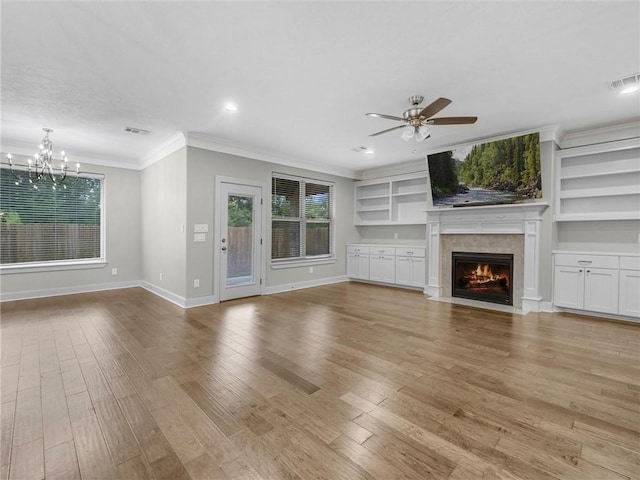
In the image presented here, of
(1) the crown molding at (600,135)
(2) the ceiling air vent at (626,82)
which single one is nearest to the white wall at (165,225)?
(2) the ceiling air vent at (626,82)

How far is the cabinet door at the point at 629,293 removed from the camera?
401 cm

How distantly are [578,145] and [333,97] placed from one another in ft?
13.1

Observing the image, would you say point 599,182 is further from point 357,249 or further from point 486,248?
point 357,249

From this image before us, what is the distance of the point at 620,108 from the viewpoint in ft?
12.3

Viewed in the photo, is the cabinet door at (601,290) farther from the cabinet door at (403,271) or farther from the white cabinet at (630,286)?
the cabinet door at (403,271)

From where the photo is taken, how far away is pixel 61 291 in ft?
18.7

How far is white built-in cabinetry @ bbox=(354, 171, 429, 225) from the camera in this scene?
677 centimetres

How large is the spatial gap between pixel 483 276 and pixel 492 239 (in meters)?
0.67

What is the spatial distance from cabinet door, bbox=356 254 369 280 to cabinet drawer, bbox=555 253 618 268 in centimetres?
364

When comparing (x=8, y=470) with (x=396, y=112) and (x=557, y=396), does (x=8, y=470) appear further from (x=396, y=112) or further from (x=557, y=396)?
(x=396, y=112)

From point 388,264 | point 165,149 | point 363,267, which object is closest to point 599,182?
point 388,264

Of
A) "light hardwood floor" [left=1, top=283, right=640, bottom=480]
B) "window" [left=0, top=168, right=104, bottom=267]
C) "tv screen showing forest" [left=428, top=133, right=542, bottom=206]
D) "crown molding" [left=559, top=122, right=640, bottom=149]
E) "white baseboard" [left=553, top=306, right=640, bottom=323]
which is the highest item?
"crown molding" [left=559, top=122, right=640, bottom=149]

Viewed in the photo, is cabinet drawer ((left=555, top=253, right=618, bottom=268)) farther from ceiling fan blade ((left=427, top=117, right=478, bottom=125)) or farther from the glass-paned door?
the glass-paned door

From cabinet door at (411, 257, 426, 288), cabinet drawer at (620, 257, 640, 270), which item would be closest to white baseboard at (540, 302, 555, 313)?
cabinet drawer at (620, 257, 640, 270)
